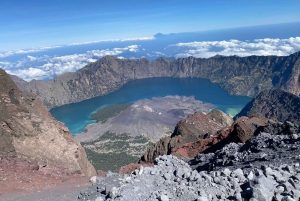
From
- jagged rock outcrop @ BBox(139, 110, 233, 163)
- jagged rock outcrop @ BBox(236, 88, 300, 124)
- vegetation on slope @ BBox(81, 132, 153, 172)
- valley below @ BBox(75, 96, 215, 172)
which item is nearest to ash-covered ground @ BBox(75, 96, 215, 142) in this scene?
valley below @ BBox(75, 96, 215, 172)

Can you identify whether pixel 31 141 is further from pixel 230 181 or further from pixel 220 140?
pixel 230 181

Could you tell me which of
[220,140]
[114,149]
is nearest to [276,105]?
[114,149]

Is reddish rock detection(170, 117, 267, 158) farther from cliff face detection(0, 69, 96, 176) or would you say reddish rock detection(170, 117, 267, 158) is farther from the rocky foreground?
cliff face detection(0, 69, 96, 176)

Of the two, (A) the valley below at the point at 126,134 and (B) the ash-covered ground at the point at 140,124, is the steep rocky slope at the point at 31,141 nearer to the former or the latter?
(A) the valley below at the point at 126,134

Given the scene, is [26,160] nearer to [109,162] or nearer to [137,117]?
[109,162]

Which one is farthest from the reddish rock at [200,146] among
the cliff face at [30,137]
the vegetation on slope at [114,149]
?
the vegetation on slope at [114,149]
